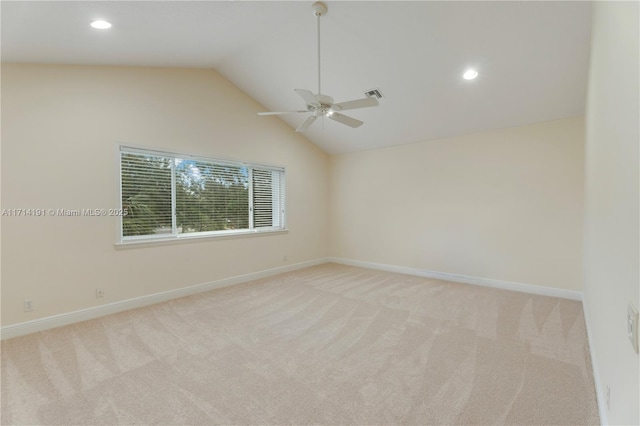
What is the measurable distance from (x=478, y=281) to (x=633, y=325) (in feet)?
13.0

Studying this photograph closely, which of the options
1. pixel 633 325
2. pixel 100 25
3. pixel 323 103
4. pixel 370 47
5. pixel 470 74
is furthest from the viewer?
pixel 470 74

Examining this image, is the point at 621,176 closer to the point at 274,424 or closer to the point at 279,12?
the point at 274,424

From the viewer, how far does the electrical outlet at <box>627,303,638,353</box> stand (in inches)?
38.5

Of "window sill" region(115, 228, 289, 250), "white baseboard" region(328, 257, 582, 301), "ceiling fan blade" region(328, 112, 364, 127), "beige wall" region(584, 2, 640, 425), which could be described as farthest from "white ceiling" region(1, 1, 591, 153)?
"white baseboard" region(328, 257, 582, 301)

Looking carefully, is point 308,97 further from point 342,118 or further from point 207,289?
point 207,289

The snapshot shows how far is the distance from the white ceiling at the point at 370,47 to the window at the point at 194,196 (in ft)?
4.21

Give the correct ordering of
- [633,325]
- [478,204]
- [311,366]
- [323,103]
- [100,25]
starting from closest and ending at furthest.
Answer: [633,325] → [311,366] → [100,25] → [323,103] → [478,204]

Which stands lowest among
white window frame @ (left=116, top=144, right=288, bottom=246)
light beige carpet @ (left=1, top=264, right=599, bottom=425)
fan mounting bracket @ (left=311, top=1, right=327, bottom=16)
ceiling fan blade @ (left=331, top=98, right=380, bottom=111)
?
light beige carpet @ (left=1, top=264, right=599, bottom=425)

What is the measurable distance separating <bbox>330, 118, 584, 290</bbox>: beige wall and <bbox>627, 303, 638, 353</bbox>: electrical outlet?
3589mm

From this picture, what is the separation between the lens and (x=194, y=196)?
437 cm

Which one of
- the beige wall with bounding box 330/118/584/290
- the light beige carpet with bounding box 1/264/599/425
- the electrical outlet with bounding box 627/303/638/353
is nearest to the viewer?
the electrical outlet with bounding box 627/303/638/353

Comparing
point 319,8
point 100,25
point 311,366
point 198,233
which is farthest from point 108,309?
point 319,8

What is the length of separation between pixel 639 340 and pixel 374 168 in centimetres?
505

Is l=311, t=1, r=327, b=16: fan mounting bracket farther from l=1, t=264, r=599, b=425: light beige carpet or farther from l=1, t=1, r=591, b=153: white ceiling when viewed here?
l=1, t=264, r=599, b=425: light beige carpet
